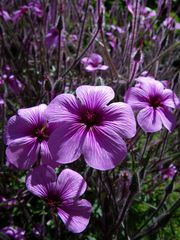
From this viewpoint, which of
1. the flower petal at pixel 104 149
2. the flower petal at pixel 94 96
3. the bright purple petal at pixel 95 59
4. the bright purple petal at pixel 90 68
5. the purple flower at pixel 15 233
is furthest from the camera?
the bright purple petal at pixel 95 59

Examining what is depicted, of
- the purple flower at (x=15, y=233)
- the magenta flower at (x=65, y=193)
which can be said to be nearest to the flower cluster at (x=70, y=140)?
the magenta flower at (x=65, y=193)

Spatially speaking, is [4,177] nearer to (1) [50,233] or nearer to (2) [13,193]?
(2) [13,193]

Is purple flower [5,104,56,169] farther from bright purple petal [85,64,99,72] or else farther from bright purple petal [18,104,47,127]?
bright purple petal [85,64,99,72]

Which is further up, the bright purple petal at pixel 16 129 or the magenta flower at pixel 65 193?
the bright purple petal at pixel 16 129

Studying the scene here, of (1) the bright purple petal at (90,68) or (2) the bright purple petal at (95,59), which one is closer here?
(1) the bright purple petal at (90,68)

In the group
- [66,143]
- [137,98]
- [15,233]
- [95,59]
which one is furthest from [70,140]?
[95,59]

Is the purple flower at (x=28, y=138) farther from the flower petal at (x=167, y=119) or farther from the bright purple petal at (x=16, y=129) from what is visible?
the flower petal at (x=167, y=119)

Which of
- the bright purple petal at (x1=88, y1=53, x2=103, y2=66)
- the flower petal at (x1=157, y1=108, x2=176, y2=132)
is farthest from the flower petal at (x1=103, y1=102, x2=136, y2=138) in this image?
the bright purple petal at (x1=88, y1=53, x2=103, y2=66)

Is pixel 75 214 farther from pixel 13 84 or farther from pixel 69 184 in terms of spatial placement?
pixel 13 84
